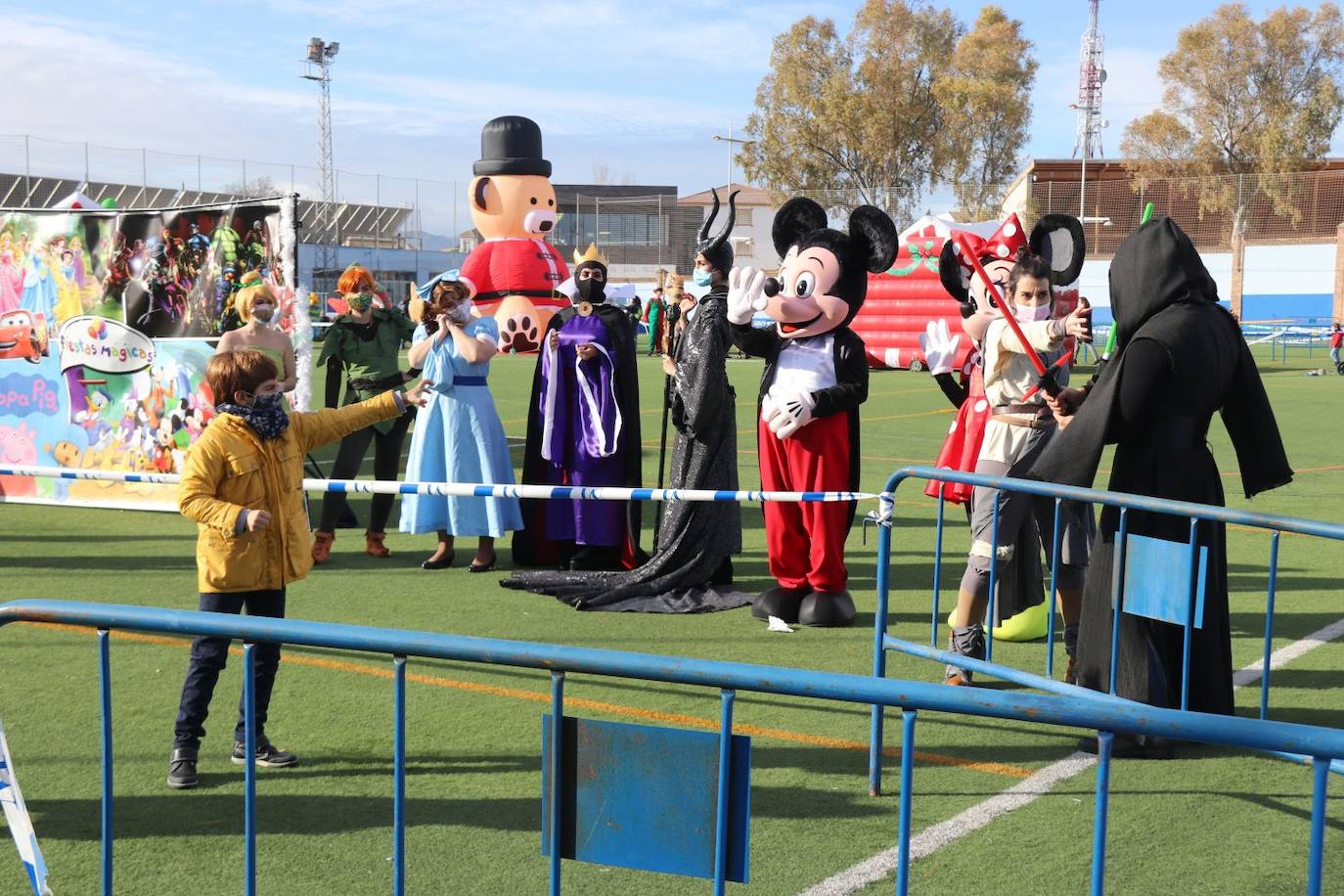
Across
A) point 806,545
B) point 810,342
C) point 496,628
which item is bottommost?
point 496,628

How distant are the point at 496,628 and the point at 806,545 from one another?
1.65 meters

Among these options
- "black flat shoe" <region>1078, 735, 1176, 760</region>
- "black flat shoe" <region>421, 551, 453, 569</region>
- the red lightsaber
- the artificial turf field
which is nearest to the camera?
the artificial turf field

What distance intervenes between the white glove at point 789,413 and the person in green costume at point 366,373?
309 cm

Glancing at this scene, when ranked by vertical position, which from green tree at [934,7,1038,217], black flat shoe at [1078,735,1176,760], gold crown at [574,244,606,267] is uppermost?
green tree at [934,7,1038,217]

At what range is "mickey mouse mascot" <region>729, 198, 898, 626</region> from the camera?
6.73m

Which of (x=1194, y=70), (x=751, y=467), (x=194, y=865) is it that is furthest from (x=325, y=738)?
(x=1194, y=70)

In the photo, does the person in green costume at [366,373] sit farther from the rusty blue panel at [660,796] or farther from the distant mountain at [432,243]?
the distant mountain at [432,243]

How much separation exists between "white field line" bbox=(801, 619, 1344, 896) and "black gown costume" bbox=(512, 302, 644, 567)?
12.6 feet

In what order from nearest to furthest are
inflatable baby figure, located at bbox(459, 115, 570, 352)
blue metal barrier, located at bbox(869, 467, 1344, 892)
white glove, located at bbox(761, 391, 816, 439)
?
blue metal barrier, located at bbox(869, 467, 1344, 892)
white glove, located at bbox(761, 391, 816, 439)
inflatable baby figure, located at bbox(459, 115, 570, 352)

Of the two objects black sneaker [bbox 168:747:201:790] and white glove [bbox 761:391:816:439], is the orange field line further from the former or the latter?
white glove [bbox 761:391:816:439]

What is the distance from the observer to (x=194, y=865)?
387 cm

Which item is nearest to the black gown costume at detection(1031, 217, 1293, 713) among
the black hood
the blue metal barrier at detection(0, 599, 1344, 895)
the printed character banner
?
the black hood

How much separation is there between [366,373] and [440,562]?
4.90ft

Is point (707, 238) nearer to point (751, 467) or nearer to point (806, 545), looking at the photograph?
point (806, 545)
